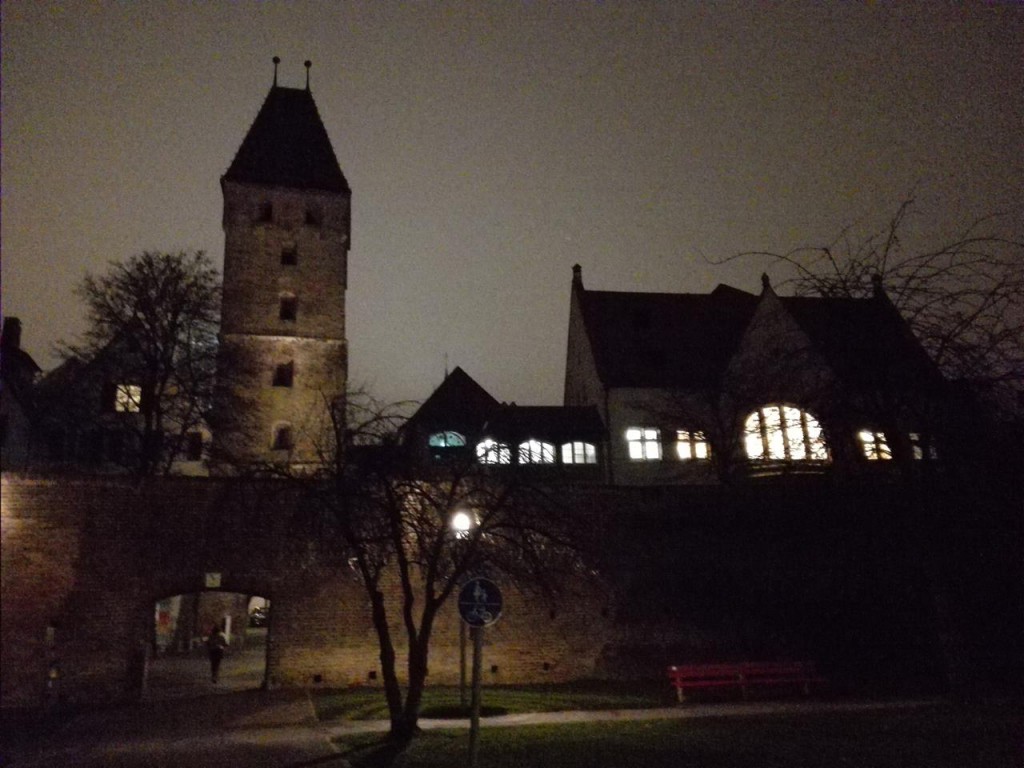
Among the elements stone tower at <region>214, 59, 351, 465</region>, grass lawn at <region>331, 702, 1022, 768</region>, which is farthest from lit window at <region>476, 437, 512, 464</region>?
stone tower at <region>214, 59, 351, 465</region>

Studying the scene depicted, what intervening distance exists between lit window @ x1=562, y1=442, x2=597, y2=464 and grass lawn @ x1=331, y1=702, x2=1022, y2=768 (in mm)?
20476

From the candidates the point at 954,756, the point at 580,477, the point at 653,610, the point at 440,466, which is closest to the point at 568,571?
the point at 653,610

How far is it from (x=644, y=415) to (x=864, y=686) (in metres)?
17.5

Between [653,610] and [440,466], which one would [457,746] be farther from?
[653,610]

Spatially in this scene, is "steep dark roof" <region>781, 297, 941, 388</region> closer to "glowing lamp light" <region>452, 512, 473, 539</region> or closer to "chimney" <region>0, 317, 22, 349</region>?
"glowing lamp light" <region>452, 512, 473, 539</region>

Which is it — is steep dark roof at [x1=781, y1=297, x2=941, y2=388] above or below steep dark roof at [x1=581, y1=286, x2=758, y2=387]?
below

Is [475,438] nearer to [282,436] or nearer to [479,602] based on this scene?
[479,602]

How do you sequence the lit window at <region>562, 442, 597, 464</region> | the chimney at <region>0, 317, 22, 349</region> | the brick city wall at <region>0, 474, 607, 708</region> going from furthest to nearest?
the chimney at <region>0, 317, 22, 349</region> → the lit window at <region>562, 442, 597, 464</region> → the brick city wall at <region>0, 474, 607, 708</region>

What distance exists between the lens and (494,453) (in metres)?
15.6

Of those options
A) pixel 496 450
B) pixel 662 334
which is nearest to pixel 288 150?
pixel 662 334

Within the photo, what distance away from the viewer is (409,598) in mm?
13688

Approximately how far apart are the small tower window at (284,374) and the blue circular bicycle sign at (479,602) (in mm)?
27862

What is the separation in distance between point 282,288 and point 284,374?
4224 millimetres

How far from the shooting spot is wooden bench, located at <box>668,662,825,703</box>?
17.6 m
